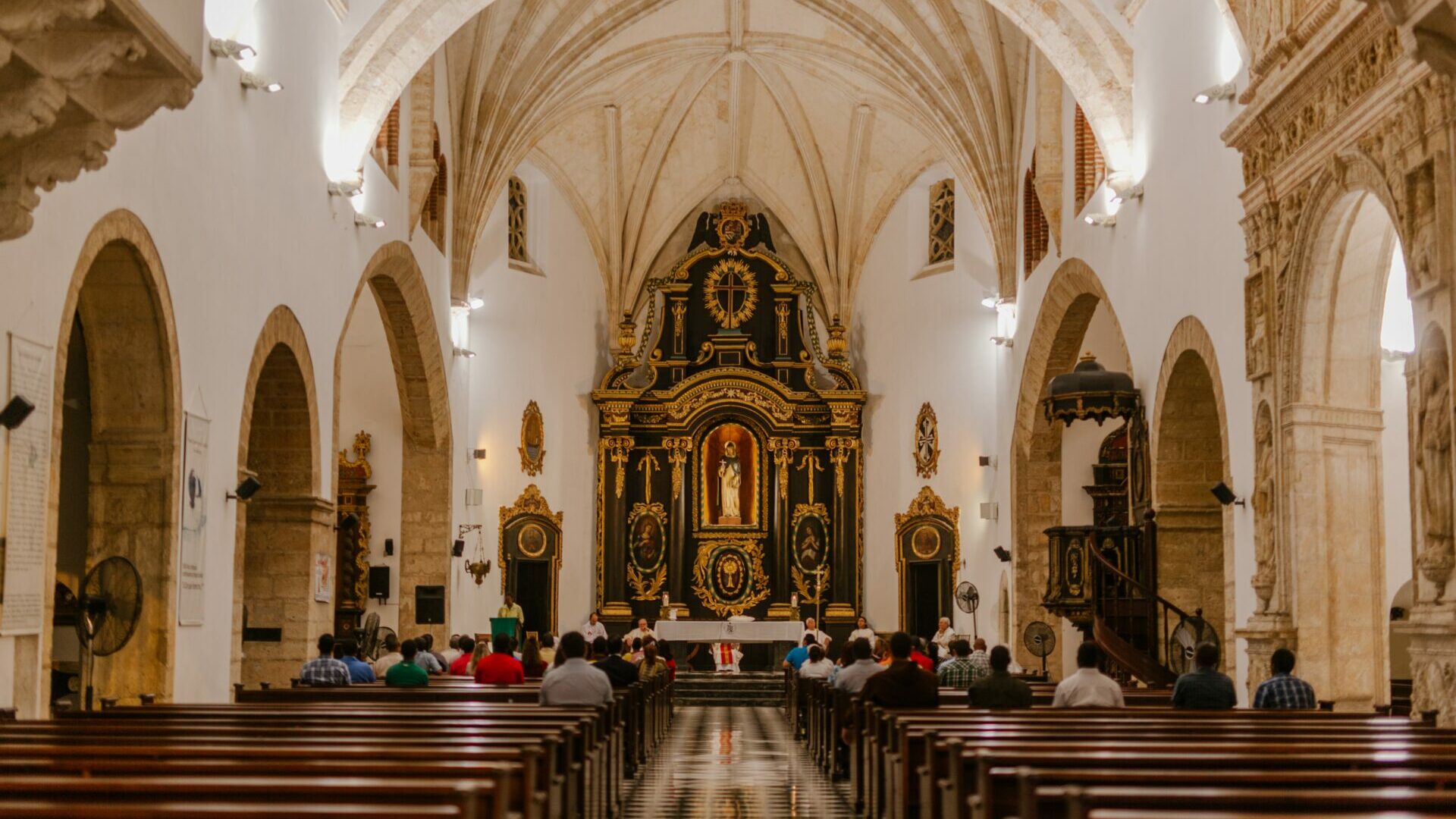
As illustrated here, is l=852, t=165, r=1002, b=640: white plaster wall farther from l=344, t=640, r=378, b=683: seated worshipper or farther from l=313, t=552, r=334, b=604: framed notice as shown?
l=344, t=640, r=378, b=683: seated worshipper

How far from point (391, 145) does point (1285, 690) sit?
1291 centimetres

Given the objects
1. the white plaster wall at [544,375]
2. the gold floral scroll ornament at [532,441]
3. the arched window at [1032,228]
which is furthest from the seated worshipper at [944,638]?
the gold floral scroll ornament at [532,441]

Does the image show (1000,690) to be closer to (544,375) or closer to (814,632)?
(814,632)

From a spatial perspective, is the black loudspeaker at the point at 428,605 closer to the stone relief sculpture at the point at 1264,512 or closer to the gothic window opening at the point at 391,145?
the gothic window opening at the point at 391,145

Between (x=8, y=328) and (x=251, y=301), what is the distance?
15.9 feet

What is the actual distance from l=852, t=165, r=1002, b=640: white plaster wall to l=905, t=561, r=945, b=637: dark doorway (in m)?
0.45

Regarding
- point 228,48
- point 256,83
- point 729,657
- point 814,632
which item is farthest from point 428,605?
point 228,48

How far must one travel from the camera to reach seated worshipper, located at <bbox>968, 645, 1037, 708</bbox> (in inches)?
402

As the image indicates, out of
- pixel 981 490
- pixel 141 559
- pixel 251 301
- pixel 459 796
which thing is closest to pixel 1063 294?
pixel 981 490

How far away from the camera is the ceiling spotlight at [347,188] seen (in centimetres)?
1667

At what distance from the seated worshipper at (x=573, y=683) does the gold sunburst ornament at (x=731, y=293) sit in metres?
19.4

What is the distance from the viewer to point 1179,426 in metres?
16.1

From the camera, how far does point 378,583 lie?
22438mm

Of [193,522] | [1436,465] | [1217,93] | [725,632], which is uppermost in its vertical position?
[1217,93]
